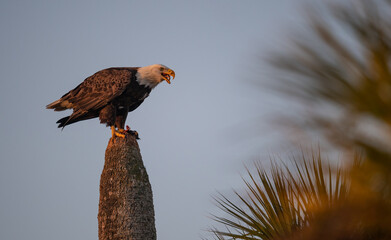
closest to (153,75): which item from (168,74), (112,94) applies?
(168,74)

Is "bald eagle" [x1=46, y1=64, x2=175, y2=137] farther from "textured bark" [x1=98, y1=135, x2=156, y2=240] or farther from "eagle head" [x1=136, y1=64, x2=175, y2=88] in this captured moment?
"textured bark" [x1=98, y1=135, x2=156, y2=240]

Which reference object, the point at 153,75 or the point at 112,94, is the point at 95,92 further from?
the point at 153,75

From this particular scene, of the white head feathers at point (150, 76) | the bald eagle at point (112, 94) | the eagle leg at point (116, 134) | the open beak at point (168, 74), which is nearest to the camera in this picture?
the eagle leg at point (116, 134)

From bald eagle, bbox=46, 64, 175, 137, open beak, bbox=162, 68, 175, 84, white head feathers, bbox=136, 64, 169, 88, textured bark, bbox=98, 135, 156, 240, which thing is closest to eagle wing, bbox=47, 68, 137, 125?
bald eagle, bbox=46, 64, 175, 137

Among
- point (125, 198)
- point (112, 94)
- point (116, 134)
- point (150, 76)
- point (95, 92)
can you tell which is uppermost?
point (150, 76)

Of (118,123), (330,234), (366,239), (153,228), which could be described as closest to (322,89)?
(330,234)

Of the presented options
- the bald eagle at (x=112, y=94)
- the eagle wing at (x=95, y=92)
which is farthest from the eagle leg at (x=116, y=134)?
the eagle wing at (x=95, y=92)

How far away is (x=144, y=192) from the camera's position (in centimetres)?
571

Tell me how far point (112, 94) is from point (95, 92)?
0.43m

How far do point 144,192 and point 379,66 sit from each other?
5.02m

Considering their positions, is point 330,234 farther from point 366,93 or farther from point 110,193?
point 110,193

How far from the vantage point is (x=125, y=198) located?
5566mm

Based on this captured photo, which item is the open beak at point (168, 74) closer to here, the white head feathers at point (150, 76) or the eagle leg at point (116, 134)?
the white head feathers at point (150, 76)

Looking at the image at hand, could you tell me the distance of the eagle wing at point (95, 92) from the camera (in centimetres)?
739
